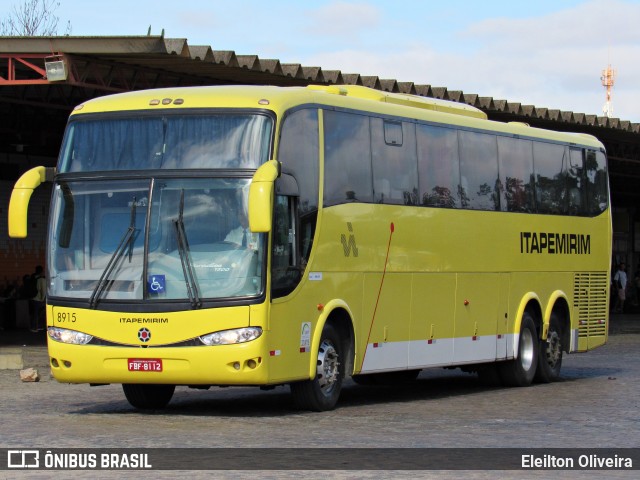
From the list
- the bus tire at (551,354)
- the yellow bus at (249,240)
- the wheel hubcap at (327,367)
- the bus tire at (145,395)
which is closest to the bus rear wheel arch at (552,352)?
the bus tire at (551,354)

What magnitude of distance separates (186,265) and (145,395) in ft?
7.78

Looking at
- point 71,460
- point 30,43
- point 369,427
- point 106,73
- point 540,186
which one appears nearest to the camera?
point 71,460

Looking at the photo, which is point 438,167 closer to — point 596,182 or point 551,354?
point 551,354

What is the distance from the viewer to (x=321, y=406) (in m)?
15.4

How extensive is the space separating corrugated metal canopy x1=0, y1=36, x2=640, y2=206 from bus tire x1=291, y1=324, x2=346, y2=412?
9.08 metres

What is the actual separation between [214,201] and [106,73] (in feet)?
42.2

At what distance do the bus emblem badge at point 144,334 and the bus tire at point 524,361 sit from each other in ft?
25.3

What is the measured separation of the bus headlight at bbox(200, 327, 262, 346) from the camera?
14148 millimetres

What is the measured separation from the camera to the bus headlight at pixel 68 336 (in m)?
14.6

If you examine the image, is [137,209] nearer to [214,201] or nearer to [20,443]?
[214,201]

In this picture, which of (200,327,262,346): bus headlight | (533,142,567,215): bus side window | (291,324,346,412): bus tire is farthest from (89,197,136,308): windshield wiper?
(533,142,567,215): bus side window

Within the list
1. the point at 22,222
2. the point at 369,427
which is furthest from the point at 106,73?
the point at 369,427

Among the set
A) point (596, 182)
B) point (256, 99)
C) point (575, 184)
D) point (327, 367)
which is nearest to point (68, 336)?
point (327, 367)

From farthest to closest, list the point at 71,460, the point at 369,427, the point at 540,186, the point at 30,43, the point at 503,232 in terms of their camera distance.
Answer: the point at 30,43
the point at 540,186
the point at 503,232
the point at 369,427
the point at 71,460
